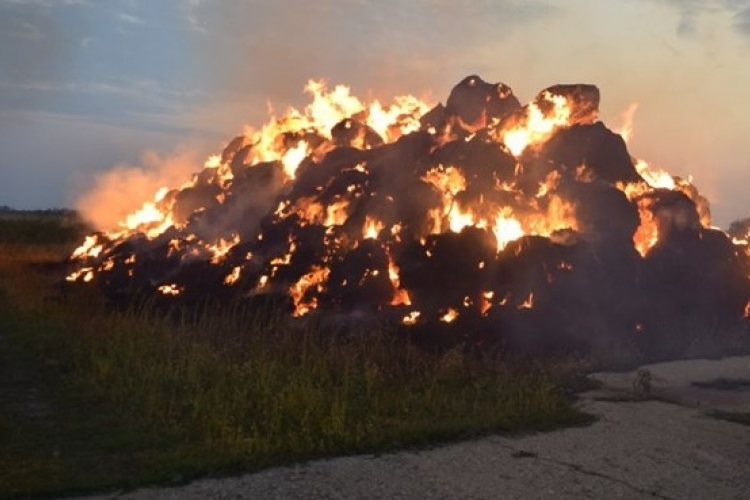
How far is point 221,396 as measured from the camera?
1134cm

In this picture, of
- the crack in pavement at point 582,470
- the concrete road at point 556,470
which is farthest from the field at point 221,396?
the crack in pavement at point 582,470

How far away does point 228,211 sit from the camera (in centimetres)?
2131

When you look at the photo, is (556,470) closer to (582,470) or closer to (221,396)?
(582,470)

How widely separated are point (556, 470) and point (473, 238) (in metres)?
8.12

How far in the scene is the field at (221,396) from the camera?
930cm

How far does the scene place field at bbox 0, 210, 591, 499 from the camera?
30.5ft

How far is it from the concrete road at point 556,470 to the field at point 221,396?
0.43 m

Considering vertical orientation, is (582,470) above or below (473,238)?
below

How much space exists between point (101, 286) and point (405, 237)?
7451 mm

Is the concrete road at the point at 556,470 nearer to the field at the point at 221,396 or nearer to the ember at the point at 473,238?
the field at the point at 221,396

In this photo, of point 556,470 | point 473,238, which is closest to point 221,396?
point 556,470

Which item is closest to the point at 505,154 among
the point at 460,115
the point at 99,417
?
the point at 460,115

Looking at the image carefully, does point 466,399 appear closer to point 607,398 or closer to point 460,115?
point 607,398

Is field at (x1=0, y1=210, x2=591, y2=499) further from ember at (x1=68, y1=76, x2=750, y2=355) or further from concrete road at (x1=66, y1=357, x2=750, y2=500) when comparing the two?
ember at (x1=68, y1=76, x2=750, y2=355)
